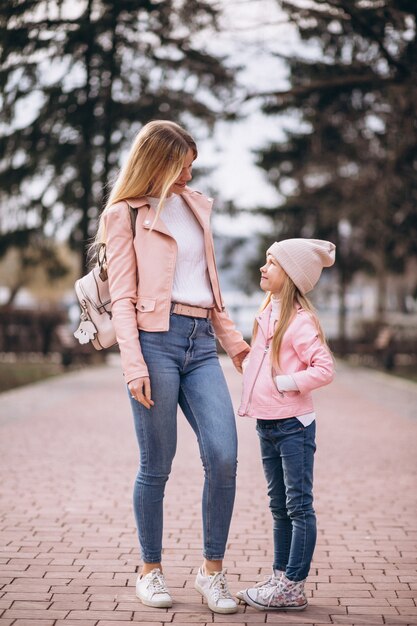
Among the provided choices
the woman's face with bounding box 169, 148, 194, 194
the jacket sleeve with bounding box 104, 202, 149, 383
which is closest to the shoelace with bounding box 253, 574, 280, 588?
the jacket sleeve with bounding box 104, 202, 149, 383

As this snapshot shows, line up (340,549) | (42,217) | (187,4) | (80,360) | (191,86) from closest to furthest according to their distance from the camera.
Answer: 1. (340,549)
2. (187,4)
3. (191,86)
4. (42,217)
5. (80,360)

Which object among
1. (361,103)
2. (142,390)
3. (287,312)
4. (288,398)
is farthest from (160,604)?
(361,103)

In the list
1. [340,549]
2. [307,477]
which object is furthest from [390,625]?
[340,549]

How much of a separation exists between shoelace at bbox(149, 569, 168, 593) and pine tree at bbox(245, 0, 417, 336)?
951 centimetres

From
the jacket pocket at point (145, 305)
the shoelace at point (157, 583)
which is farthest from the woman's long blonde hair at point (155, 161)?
the shoelace at point (157, 583)

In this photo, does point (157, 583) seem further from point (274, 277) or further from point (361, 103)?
point (361, 103)

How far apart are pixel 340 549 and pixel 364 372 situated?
1647 centimetres

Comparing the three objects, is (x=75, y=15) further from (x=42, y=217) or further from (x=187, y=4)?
(x=42, y=217)

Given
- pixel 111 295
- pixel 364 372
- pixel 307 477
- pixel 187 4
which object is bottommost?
pixel 364 372

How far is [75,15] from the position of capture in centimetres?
1683

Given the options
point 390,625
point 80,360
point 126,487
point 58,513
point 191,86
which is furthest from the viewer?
point 80,360

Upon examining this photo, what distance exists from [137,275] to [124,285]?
0.33 ft

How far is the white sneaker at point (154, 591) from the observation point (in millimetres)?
3844

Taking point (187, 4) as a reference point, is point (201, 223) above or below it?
below
